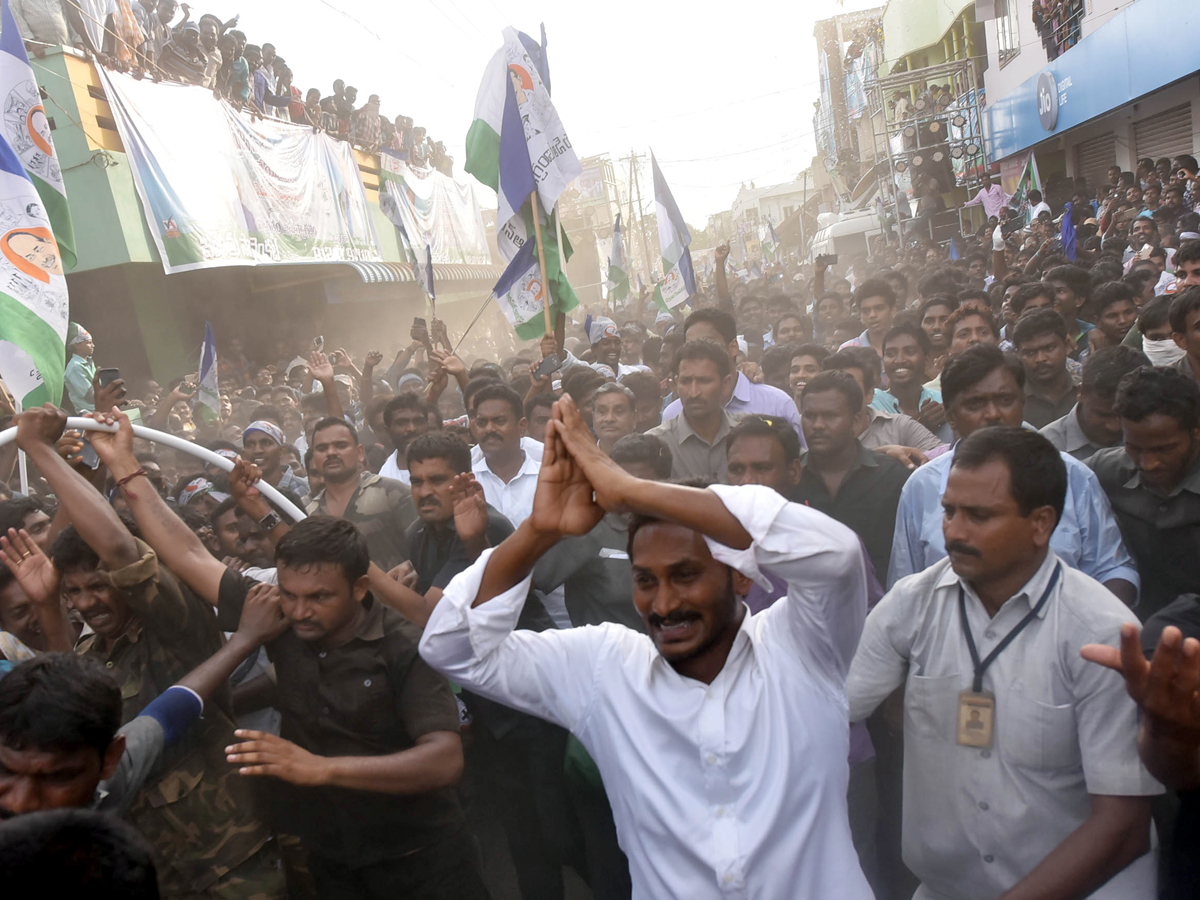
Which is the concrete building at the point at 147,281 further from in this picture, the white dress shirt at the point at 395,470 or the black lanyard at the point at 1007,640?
the black lanyard at the point at 1007,640

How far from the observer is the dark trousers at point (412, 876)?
8.43ft

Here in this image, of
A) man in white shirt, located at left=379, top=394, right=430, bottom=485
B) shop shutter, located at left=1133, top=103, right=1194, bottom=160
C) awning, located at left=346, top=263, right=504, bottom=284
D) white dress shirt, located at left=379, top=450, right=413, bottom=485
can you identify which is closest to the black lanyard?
white dress shirt, located at left=379, top=450, right=413, bottom=485

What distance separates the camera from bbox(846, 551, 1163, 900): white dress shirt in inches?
75.7

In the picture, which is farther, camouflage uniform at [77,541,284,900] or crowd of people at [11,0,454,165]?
crowd of people at [11,0,454,165]

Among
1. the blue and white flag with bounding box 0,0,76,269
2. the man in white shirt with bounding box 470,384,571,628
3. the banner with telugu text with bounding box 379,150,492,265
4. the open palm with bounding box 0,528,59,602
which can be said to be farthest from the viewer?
the banner with telugu text with bounding box 379,150,492,265

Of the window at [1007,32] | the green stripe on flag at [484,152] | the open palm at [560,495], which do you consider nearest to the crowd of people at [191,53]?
the green stripe on flag at [484,152]

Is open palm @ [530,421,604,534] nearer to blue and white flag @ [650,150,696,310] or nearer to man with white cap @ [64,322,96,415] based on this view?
man with white cap @ [64,322,96,415]

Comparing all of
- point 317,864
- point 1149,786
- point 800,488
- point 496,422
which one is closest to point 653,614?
point 1149,786

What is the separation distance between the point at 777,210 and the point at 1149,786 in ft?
267

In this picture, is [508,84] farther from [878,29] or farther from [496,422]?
[878,29]

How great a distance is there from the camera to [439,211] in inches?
890

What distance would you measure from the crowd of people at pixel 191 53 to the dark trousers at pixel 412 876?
789 centimetres

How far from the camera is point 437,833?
261cm

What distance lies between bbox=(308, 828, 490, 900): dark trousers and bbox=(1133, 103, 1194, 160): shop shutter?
16244mm
